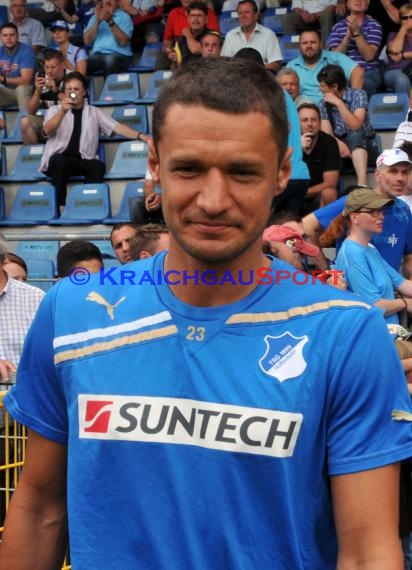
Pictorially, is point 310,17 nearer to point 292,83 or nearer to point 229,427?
point 292,83

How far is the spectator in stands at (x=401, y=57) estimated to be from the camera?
37.1ft

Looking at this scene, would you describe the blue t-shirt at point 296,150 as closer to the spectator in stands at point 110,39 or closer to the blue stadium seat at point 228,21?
the blue stadium seat at point 228,21

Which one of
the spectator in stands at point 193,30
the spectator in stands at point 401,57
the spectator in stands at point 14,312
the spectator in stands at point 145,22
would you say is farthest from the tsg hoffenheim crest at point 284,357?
the spectator in stands at point 145,22

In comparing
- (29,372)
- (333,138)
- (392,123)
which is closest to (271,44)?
(392,123)

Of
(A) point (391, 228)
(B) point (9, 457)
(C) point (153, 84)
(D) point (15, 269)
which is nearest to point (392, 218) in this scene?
(A) point (391, 228)

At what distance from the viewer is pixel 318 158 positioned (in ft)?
30.8

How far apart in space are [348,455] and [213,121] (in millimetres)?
611

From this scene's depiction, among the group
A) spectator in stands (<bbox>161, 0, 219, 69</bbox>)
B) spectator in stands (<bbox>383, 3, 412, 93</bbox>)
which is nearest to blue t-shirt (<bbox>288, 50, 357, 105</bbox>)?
spectator in stands (<bbox>383, 3, 412, 93</bbox>)

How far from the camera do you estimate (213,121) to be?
68.5 inches

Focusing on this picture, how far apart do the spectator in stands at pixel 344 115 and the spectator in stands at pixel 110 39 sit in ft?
13.6

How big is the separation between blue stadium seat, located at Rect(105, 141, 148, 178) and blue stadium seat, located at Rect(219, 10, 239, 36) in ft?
9.63

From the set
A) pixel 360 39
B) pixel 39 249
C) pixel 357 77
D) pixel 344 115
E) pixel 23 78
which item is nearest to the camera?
pixel 344 115

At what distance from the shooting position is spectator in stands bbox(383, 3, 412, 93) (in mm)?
11305

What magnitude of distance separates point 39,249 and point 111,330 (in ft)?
28.7
